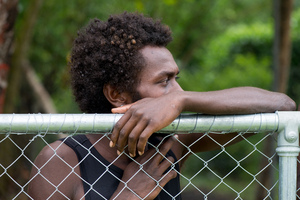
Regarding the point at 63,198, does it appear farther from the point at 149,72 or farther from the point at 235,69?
the point at 235,69

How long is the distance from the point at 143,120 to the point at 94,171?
453mm

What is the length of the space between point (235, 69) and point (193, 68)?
4819 millimetres

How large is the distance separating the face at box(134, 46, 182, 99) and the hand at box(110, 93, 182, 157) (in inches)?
13.7

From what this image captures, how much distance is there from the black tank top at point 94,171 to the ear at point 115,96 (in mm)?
229

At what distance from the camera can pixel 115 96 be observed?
212 centimetres

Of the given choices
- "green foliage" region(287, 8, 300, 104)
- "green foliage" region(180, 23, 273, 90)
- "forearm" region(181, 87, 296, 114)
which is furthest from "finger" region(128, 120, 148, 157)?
"green foliage" region(287, 8, 300, 104)

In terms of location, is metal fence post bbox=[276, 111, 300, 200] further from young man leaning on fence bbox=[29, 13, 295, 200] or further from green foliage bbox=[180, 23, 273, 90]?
green foliage bbox=[180, 23, 273, 90]

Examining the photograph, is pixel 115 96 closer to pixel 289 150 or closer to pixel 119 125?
pixel 119 125

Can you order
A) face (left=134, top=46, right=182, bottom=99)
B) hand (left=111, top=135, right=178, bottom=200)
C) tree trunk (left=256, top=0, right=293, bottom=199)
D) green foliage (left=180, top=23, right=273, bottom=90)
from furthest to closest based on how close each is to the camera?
green foliage (left=180, top=23, right=273, bottom=90) → tree trunk (left=256, top=0, right=293, bottom=199) → face (left=134, top=46, right=182, bottom=99) → hand (left=111, top=135, right=178, bottom=200)

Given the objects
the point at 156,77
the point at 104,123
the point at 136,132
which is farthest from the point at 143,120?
the point at 156,77

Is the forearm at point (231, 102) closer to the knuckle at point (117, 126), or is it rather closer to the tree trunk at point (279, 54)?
the knuckle at point (117, 126)

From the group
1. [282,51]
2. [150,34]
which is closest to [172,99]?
[150,34]

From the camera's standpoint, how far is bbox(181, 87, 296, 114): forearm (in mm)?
1695

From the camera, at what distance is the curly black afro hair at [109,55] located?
205 centimetres
